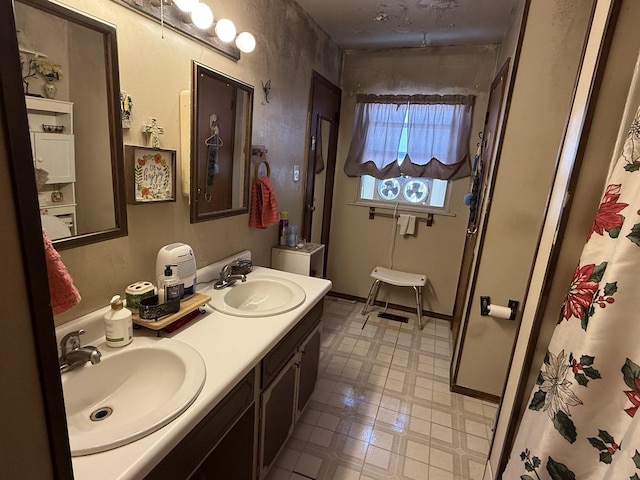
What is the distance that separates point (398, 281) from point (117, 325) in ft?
7.57

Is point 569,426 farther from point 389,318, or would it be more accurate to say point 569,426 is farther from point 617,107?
point 389,318

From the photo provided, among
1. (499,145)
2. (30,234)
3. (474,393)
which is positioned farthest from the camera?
(474,393)

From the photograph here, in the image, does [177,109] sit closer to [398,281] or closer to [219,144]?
[219,144]

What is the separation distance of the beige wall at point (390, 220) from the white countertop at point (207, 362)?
167 centimetres

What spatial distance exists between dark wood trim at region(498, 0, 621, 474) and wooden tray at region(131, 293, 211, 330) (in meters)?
1.21

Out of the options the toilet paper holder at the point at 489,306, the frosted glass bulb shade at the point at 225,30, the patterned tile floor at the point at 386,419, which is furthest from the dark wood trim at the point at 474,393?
the frosted glass bulb shade at the point at 225,30

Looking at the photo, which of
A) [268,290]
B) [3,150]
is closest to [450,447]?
[268,290]

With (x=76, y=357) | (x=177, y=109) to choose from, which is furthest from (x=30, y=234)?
(x=177, y=109)

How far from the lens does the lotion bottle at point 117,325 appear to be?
1062 millimetres

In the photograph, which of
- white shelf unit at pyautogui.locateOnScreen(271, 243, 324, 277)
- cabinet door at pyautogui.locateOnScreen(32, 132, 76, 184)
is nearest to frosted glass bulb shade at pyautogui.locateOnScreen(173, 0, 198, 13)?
cabinet door at pyautogui.locateOnScreen(32, 132, 76, 184)

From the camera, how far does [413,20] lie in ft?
7.55

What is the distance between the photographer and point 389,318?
10.4 feet

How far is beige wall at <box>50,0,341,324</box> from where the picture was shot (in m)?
1.13

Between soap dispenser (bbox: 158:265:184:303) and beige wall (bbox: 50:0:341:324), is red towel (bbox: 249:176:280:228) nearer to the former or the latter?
beige wall (bbox: 50:0:341:324)
